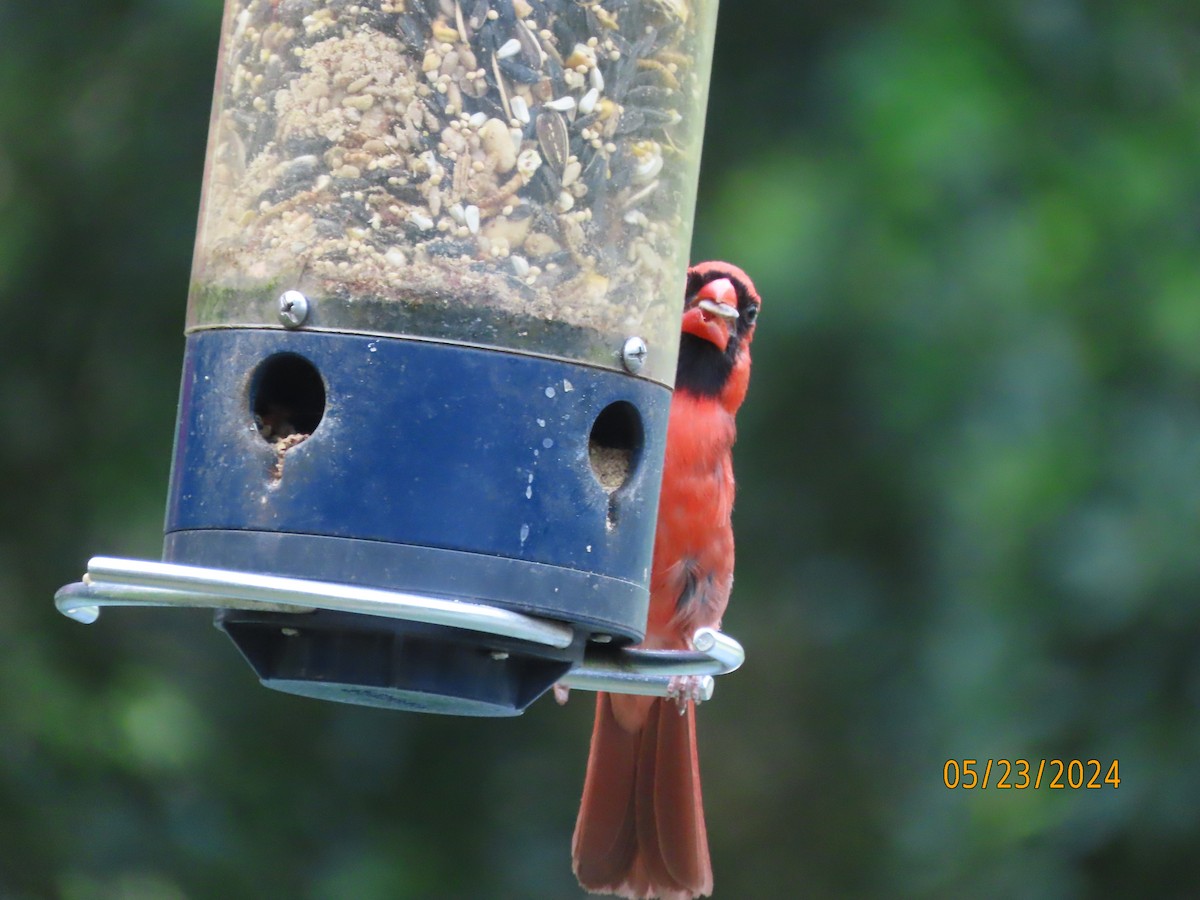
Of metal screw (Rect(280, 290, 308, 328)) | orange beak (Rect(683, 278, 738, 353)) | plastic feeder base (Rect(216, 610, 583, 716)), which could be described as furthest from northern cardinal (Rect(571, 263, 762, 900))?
metal screw (Rect(280, 290, 308, 328))

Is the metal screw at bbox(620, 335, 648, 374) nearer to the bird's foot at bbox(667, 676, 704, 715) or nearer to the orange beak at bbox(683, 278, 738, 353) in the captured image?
the bird's foot at bbox(667, 676, 704, 715)

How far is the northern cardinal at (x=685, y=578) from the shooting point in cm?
486

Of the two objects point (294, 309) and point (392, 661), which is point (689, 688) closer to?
point (392, 661)

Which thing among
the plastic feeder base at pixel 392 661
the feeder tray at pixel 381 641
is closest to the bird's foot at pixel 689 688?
the feeder tray at pixel 381 641

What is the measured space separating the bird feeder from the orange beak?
59.0 inches

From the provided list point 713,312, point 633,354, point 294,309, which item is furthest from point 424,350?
point 713,312

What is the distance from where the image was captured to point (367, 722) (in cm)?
752

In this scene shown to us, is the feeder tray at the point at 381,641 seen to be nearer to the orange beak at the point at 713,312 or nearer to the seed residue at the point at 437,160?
the seed residue at the point at 437,160

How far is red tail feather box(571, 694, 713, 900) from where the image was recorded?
486 cm

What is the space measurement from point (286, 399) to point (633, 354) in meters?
0.54

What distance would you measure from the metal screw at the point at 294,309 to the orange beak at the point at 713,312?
1847mm

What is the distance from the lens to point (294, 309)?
10.1 ft

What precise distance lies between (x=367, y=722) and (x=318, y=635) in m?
4.55

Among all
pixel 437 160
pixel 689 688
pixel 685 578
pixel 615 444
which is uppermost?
pixel 437 160
